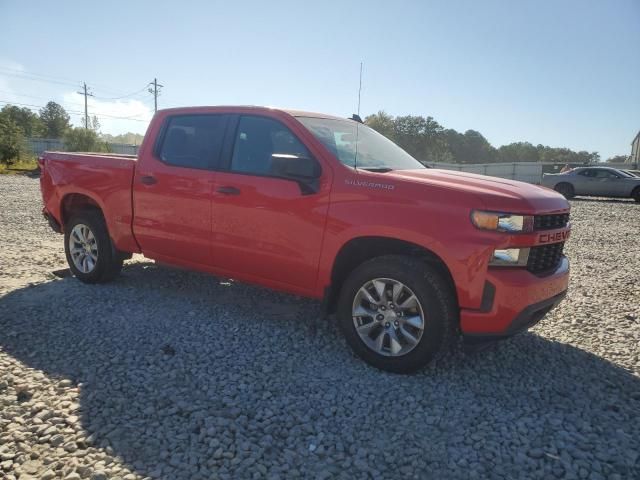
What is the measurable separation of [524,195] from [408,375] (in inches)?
60.4

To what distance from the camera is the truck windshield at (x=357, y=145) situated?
396cm

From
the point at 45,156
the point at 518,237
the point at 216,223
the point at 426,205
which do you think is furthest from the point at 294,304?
the point at 45,156

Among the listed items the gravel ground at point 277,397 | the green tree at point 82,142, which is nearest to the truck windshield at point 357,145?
the gravel ground at point 277,397

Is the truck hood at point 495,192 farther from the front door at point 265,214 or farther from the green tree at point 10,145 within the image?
the green tree at point 10,145

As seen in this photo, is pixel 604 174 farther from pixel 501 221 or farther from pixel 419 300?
pixel 419 300

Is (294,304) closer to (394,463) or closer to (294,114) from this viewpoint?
(294,114)

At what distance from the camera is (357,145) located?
13.9 feet

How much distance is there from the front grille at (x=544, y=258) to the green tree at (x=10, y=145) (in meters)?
35.0

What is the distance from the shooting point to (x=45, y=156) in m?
5.66

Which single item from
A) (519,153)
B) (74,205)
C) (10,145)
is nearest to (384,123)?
(519,153)

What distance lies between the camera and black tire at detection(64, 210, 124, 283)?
5242mm

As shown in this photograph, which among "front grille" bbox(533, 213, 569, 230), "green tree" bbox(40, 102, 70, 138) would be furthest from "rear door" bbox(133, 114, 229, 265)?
"green tree" bbox(40, 102, 70, 138)

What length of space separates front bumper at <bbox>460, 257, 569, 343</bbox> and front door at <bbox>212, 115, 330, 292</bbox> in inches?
50.1

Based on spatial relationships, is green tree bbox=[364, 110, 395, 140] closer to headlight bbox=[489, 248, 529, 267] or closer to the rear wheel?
the rear wheel
